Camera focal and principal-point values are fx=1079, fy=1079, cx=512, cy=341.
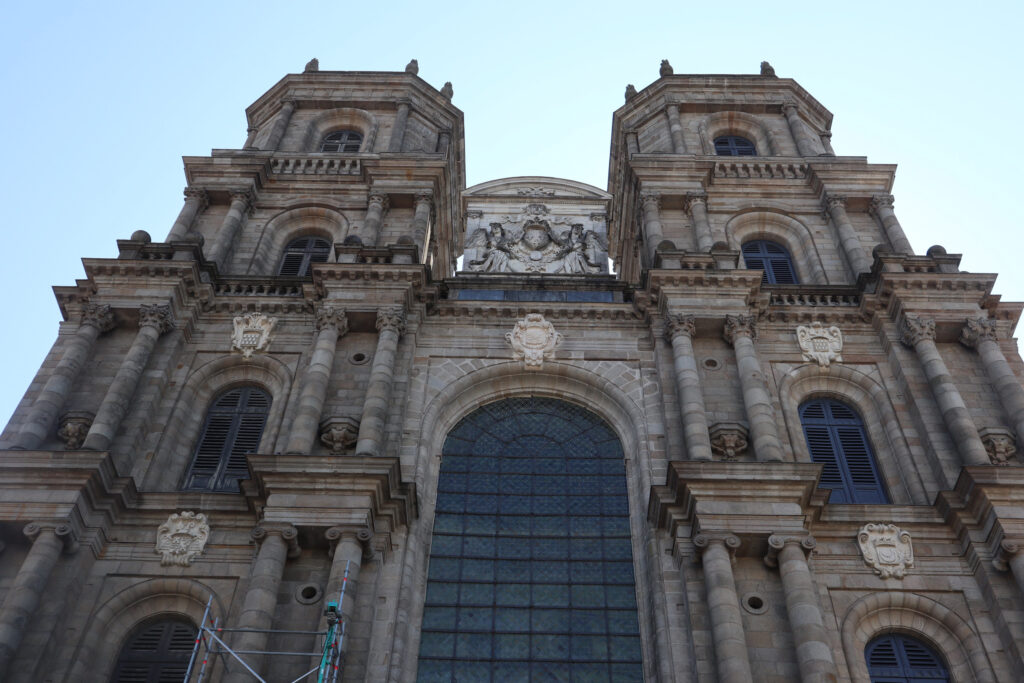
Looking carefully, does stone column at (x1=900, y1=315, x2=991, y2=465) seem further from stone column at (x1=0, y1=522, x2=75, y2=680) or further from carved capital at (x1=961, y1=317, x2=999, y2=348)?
stone column at (x1=0, y1=522, x2=75, y2=680)

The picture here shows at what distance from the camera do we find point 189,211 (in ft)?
97.6

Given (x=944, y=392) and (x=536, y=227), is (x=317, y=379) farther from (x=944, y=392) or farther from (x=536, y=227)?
(x=944, y=392)

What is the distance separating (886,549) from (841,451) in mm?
3439

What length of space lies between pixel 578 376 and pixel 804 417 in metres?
5.11

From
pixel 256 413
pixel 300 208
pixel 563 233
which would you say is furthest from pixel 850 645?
pixel 300 208

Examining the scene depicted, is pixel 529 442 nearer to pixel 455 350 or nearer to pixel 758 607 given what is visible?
pixel 455 350

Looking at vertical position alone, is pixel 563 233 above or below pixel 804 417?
above

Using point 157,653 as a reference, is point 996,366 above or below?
above

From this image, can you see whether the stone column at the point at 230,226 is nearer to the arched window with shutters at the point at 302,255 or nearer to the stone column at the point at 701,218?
the arched window with shutters at the point at 302,255

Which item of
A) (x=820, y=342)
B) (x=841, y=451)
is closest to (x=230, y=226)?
(x=820, y=342)

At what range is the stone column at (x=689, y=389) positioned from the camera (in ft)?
70.0

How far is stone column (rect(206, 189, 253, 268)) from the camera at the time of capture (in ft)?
92.0

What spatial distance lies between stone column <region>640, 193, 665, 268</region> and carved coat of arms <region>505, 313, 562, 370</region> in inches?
158

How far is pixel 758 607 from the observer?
730 inches
